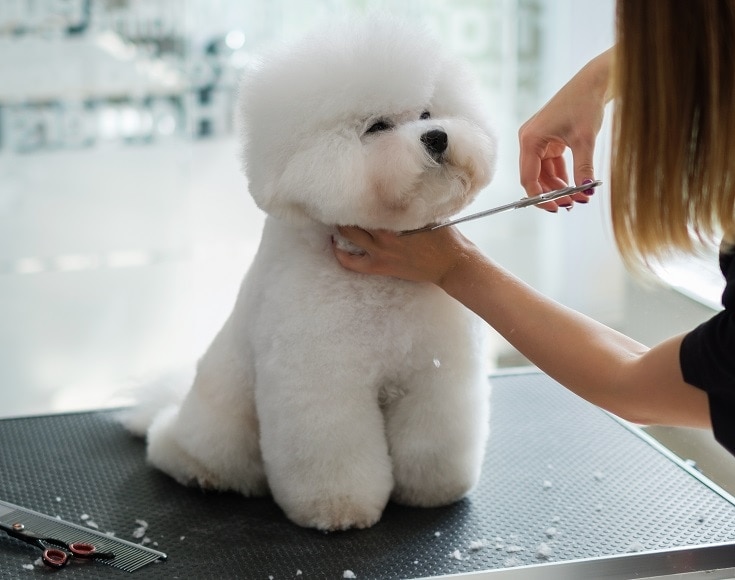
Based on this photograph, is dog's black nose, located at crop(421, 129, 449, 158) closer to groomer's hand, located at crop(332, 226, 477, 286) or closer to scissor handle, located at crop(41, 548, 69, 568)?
groomer's hand, located at crop(332, 226, 477, 286)

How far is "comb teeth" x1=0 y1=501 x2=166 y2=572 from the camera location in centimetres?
99

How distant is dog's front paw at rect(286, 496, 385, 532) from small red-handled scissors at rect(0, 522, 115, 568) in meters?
0.22

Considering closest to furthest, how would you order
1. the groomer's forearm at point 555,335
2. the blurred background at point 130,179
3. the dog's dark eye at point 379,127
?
the groomer's forearm at point 555,335, the dog's dark eye at point 379,127, the blurred background at point 130,179

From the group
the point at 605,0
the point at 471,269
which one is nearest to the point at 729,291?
the point at 471,269

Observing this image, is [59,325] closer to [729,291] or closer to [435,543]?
[435,543]

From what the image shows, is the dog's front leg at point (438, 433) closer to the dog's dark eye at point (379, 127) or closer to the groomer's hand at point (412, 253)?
the groomer's hand at point (412, 253)

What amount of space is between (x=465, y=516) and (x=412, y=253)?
1.12 ft

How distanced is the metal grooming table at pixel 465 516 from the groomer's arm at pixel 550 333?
0.74 feet

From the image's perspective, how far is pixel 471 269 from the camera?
3.21 feet

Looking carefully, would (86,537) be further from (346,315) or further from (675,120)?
(675,120)

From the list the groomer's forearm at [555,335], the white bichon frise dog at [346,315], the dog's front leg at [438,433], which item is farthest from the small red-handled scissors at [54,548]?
the groomer's forearm at [555,335]

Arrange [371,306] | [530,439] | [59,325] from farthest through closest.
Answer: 1. [59,325]
2. [530,439]
3. [371,306]

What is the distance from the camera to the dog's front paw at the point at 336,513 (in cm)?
105

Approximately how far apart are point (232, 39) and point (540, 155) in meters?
2.09
